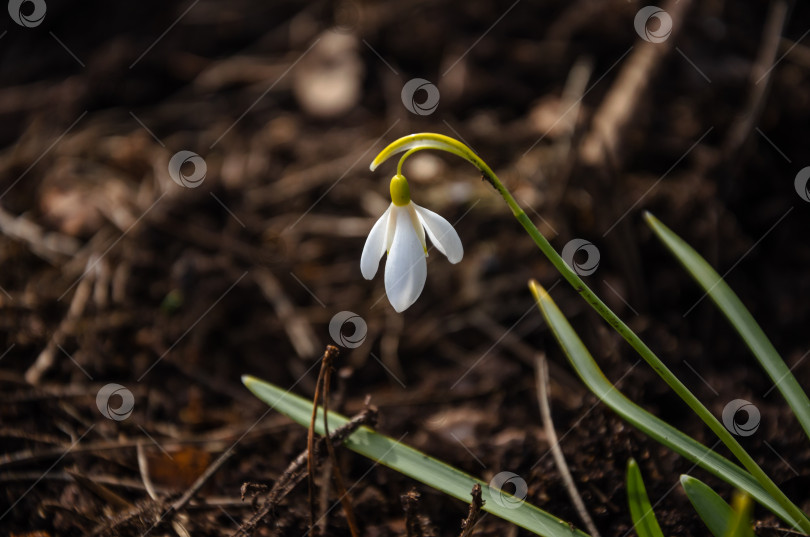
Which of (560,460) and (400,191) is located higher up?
(400,191)

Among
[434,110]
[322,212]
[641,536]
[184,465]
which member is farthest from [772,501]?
[434,110]

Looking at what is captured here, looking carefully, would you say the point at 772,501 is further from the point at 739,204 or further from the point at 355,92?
the point at 355,92

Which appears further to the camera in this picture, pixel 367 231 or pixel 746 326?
pixel 367 231

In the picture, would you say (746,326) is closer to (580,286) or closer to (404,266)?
(580,286)

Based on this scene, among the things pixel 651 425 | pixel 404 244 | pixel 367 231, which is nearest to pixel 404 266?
pixel 404 244

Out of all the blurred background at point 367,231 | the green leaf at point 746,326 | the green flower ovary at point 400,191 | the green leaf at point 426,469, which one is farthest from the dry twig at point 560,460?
the green flower ovary at point 400,191

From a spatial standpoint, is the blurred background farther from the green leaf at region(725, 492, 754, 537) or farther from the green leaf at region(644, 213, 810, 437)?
the green leaf at region(725, 492, 754, 537)
